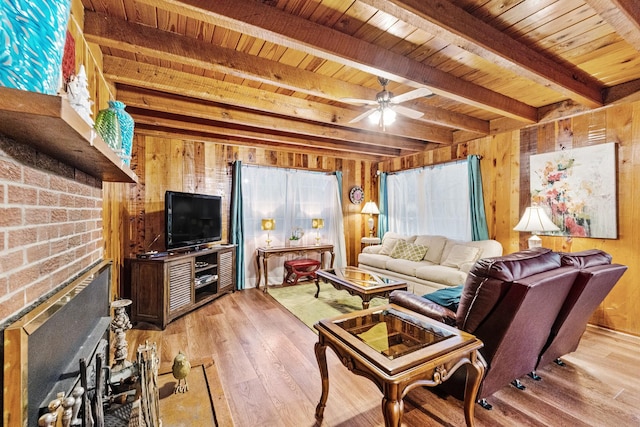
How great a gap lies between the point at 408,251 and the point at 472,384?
3.02 meters

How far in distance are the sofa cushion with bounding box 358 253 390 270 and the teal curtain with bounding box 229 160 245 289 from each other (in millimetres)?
2052

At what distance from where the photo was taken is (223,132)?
3766mm

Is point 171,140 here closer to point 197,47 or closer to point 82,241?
point 197,47

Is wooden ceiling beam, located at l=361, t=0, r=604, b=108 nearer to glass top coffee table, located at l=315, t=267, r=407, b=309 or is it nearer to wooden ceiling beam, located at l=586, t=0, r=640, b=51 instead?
wooden ceiling beam, located at l=586, t=0, r=640, b=51

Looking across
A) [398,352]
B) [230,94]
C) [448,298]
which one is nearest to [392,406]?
[398,352]

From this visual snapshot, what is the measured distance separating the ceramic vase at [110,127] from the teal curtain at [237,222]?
3.13 m

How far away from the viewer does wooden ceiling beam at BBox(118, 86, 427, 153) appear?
112 inches

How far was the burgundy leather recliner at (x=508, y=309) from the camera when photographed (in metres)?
1.44

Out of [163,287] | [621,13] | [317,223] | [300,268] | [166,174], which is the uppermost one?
[621,13]

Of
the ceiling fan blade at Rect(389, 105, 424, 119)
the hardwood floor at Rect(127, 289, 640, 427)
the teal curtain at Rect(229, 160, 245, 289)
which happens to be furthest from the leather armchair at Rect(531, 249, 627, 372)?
the teal curtain at Rect(229, 160, 245, 289)

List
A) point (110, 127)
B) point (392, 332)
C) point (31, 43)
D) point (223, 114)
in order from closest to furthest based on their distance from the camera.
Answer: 1. point (31, 43)
2. point (110, 127)
3. point (392, 332)
4. point (223, 114)

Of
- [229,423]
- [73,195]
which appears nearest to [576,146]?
[229,423]

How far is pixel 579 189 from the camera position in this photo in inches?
122

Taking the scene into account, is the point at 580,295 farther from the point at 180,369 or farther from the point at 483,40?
the point at 180,369
